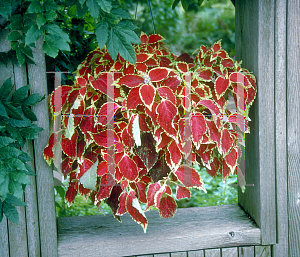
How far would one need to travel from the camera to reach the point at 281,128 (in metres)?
1.14

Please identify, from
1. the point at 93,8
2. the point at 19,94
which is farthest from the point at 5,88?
the point at 93,8

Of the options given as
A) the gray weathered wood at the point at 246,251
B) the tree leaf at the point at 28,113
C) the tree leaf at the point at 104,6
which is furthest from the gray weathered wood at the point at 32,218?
the gray weathered wood at the point at 246,251

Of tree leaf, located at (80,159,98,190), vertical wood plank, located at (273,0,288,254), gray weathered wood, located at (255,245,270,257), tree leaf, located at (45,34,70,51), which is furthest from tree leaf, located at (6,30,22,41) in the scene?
gray weathered wood, located at (255,245,270,257)

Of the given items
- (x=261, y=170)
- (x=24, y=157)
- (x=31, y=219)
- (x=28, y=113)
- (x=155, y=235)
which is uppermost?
(x=28, y=113)

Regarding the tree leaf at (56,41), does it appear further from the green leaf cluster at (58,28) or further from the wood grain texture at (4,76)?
the wood grain texture at (4,76)

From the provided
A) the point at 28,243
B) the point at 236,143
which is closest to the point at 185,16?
the point at 236,143

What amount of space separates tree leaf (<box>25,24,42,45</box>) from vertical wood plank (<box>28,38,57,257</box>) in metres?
0.16

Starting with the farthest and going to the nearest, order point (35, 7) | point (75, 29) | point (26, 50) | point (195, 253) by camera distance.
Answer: point (75, 29) → point (195, 253) → point (26, 50) → point (35, 7)

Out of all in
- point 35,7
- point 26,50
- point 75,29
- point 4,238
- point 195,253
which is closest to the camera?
point 35,7

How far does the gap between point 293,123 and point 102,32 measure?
79cm

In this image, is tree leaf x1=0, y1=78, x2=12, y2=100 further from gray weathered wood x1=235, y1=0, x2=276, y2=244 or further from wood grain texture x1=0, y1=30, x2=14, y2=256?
gray weathered wood x1=235, y1=0, x2=276, y2=244

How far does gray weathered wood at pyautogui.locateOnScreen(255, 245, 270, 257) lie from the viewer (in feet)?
3.90

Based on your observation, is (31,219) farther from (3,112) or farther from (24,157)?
(3,112)

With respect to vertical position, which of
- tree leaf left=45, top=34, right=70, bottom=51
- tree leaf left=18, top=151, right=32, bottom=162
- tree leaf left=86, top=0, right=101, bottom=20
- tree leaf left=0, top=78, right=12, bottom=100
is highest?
tree leaf left=86, top=0, right=101, bottom=20
